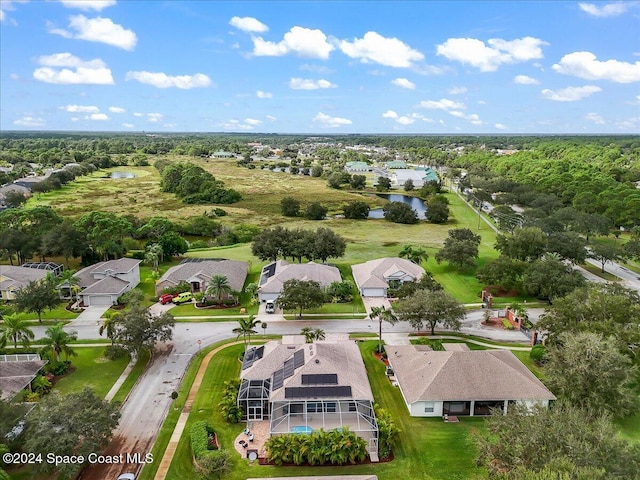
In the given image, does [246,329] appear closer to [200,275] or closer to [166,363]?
[166,363]

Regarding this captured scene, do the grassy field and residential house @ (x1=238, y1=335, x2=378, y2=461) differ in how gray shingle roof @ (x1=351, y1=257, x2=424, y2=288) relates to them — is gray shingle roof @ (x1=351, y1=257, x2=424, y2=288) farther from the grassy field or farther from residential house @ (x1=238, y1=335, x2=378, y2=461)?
residential house @ (x1=238, y1=335, x2=378, y2=461)

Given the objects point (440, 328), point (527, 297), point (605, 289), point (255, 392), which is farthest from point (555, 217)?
point (255, 392)

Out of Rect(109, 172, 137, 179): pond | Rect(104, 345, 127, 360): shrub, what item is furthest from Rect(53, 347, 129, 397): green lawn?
Rect(109, 172, 137, 179): pond

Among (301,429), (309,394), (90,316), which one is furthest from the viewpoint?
(90,316)

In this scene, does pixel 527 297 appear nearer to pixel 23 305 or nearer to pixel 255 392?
pixel 255 392

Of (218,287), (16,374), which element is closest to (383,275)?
(218,287)

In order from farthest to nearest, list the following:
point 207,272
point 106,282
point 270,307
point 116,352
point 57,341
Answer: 1. point 207,272
2. point 106,282
3. point 270,307
4. point 116,352
5. point 57,341
